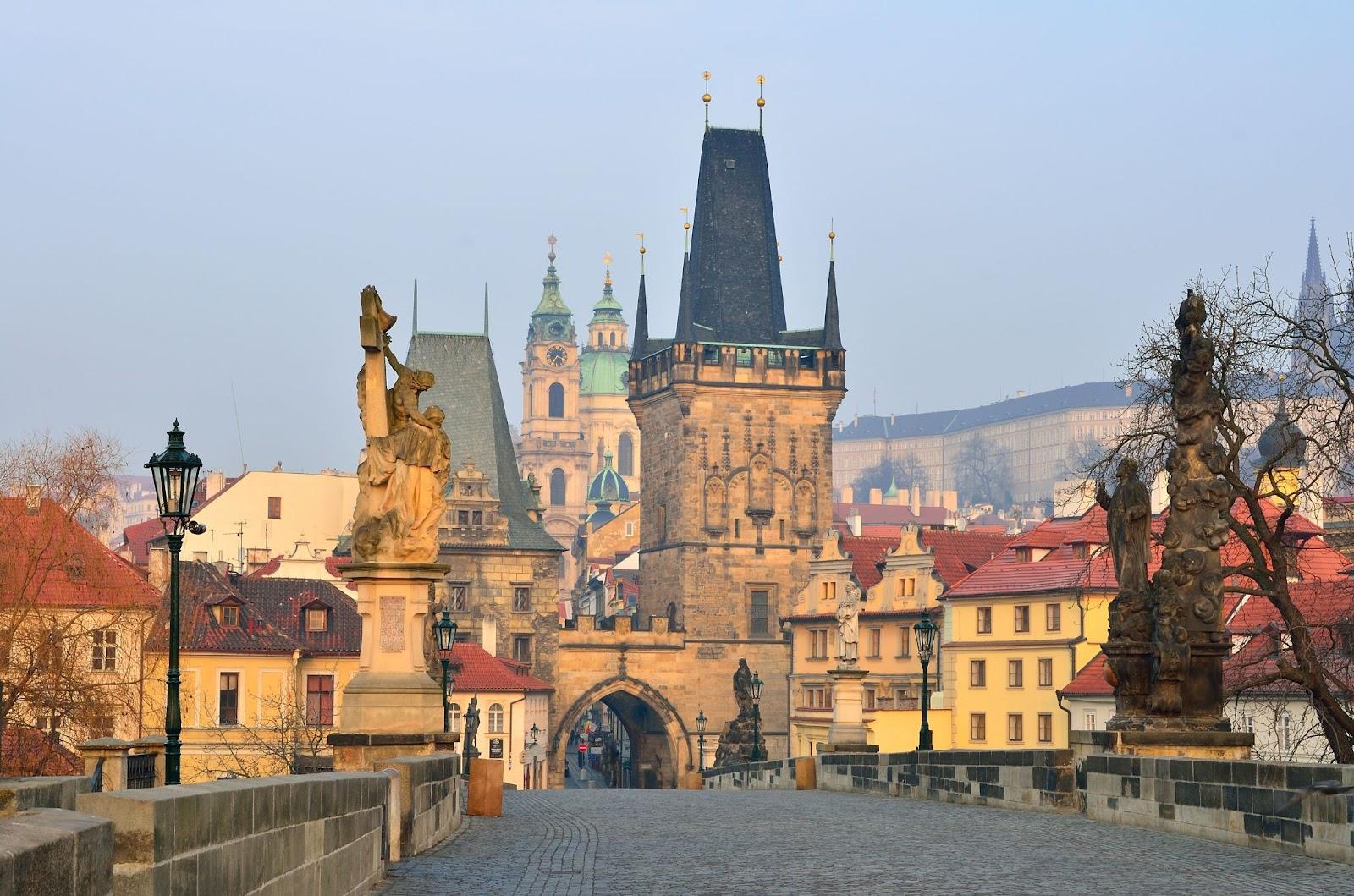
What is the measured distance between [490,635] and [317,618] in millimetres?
22687

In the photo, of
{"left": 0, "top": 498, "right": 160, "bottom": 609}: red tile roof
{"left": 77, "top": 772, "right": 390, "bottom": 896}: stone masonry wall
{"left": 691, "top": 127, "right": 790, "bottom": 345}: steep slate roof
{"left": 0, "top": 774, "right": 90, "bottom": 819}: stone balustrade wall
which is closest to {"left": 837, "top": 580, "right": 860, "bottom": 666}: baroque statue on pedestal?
{"left": 0, "top": 498, "right": 160, "bottom": 609}: red tile roof

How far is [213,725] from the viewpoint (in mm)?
65000

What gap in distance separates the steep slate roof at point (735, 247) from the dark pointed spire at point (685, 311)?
254 mm

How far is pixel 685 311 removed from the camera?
10362cm

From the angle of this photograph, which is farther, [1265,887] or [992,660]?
[992,660]

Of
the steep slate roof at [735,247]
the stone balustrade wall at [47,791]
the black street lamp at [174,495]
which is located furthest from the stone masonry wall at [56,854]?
the steep slate roof at [735,247]

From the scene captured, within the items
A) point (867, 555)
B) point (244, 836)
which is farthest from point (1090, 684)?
point (244, 836)

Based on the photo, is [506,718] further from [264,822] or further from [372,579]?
[264,822]

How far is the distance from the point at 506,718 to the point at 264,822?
77.3 metres

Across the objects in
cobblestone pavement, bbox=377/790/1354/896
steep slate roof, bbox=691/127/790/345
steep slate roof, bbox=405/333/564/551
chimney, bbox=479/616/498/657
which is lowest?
cobblestone pavement, bbox=377/790/1354/896

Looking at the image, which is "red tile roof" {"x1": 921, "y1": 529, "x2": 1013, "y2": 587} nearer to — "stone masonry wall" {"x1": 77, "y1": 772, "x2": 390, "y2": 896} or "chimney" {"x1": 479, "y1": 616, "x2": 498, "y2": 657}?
"chimney" {"x1": 479, "y1": 616, "x2": 498, "y2": 657}

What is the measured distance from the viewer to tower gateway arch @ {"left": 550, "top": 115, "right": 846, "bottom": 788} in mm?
97688

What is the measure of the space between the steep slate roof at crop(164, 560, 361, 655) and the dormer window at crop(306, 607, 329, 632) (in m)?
0.16

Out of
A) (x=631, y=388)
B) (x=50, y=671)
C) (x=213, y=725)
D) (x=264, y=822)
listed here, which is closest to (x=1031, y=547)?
(x=213, y=725)
